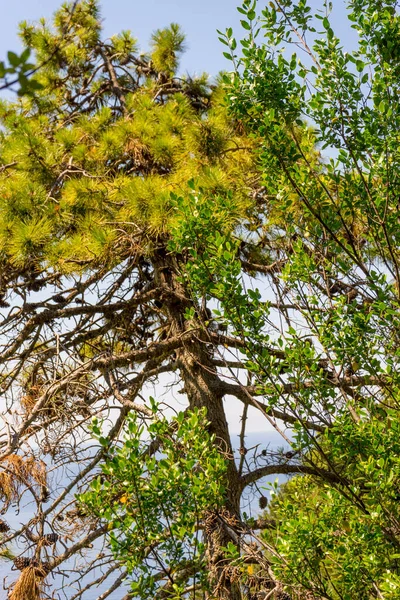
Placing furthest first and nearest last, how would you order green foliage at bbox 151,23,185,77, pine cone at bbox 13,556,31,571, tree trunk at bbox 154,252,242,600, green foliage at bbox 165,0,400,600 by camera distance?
green foliage at bbox 151,23,185,77 → tree trunk at bbox 154,252,242,600 → pine cone at bbox 13,556,31,571 → green foliage at bbox 165,0,400,600

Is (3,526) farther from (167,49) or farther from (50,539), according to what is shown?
(167,49)

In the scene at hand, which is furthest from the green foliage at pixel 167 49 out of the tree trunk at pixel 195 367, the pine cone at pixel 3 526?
the pine cone at pixel 3 526

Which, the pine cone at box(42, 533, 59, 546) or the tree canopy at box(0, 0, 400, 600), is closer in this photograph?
the tree canopy at box(0, 0, 400, 600)

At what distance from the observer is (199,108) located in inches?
194

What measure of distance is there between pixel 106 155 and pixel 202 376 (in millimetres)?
1571

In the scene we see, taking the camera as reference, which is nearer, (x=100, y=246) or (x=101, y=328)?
(x=100, y=246)

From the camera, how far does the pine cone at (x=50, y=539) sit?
129 inches

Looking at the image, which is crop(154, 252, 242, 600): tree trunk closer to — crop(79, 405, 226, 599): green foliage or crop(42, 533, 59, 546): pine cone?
crop(42, 533, 59, 546): pine cone

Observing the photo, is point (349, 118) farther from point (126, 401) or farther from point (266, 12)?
point (126, 401)

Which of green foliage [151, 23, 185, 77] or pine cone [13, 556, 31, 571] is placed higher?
green foliage [151, 23, 185, 77]

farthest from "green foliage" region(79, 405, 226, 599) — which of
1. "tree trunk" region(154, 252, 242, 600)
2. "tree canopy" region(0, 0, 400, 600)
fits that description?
"tree trunk" region(154, 252, 242, 600)

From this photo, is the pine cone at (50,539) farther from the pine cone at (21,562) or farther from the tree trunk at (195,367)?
the tree trunk at (195,367)

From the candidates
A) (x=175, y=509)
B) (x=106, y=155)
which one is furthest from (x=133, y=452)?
(x=106, y=155)

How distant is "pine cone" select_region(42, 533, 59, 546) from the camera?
3.28 metres
